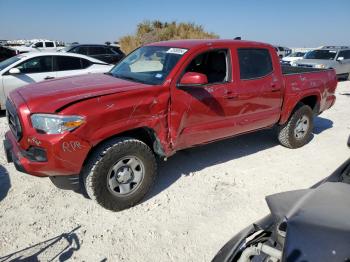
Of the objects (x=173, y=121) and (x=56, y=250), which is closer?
(x=56, y=250)

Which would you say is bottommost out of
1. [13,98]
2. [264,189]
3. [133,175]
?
[264,189]

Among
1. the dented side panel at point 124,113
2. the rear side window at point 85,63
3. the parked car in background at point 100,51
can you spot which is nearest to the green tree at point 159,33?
the parked car in background at point 100,51

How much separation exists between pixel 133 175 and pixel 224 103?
1539mm

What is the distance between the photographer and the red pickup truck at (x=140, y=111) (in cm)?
319

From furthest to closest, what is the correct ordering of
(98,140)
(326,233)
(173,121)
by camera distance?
(173,121)
(98,140)
(326,233)

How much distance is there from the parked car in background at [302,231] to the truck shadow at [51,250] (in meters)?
1.55

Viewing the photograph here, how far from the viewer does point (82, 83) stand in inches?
154

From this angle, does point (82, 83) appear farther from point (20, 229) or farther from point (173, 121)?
point (20, 229)

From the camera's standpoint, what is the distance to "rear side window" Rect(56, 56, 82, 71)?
805 cm

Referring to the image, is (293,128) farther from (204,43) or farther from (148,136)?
(148,136)

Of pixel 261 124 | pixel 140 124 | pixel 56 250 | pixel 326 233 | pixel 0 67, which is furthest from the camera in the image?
pixel 0 67

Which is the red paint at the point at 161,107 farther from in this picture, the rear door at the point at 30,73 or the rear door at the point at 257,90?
the rear door at the point at 30,73

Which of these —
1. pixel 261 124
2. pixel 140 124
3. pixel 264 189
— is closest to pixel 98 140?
pixel 140 124

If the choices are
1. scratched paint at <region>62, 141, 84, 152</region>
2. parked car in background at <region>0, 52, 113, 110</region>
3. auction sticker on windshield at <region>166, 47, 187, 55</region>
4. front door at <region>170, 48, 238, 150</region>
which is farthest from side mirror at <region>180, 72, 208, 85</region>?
parked car in background at <region>0, 52, 113, 110</region>
